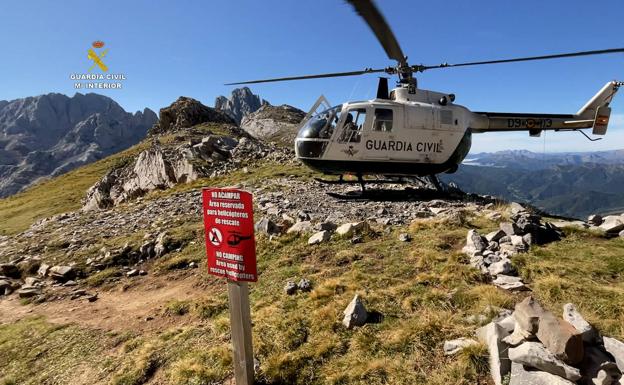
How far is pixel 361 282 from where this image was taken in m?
7.25

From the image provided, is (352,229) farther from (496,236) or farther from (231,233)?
(231,233)

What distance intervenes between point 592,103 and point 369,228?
13.6 metres

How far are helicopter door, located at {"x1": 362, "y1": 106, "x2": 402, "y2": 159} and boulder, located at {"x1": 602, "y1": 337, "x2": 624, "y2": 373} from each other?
10.5 meters

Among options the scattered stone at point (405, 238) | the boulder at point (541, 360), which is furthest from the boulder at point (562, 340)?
the scattered stone at point (405, 238)

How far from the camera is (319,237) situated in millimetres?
9906

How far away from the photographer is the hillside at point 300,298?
5164mm

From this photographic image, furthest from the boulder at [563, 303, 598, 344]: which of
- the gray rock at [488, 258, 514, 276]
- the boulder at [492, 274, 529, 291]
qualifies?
the gray rock at [488, 258, 514, 276]

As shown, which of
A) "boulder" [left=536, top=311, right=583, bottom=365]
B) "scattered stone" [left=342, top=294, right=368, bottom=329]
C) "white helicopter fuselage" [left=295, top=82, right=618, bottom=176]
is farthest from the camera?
"white helicopter fuselage" [left=295, top=82, right=618, bottom=176]

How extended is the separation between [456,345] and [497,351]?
1.96ft

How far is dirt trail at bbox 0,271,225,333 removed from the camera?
7.66m

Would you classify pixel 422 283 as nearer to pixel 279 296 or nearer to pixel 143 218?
pixel 279 296

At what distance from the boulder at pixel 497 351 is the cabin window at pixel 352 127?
32.7 ft

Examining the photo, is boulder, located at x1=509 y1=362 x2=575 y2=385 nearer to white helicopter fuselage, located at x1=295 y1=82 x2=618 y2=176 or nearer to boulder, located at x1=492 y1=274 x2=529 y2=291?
boulder, located at x1=492 y1=274 x2=529 y2=291

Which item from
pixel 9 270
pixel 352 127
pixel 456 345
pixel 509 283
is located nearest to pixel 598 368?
pixel 456 345
